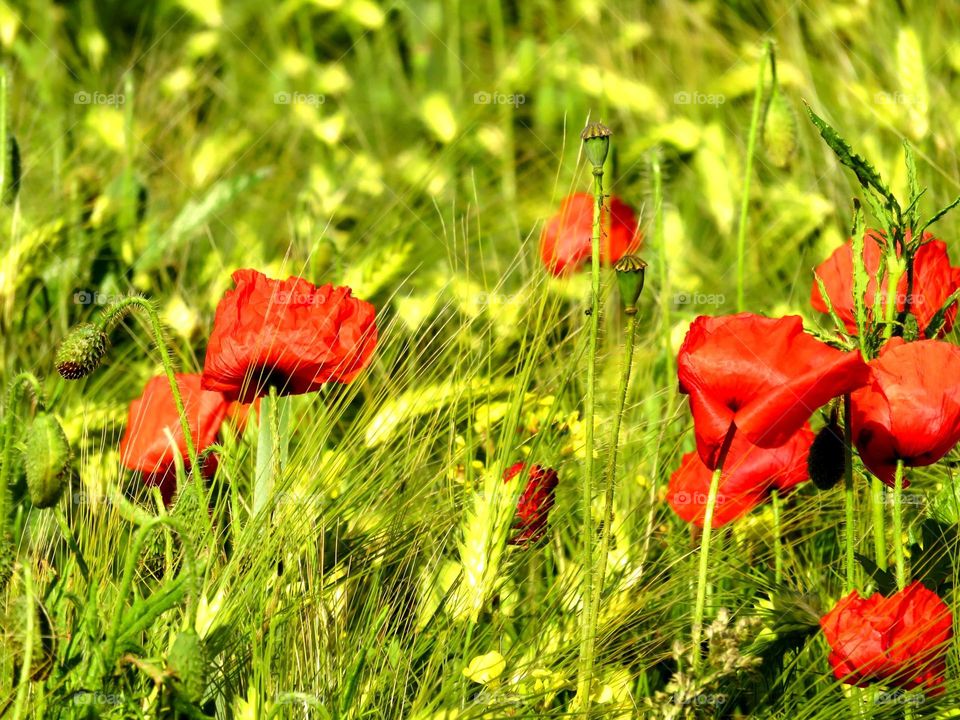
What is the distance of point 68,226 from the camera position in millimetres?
1227

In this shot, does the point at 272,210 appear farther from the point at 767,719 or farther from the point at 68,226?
the point at 767,719

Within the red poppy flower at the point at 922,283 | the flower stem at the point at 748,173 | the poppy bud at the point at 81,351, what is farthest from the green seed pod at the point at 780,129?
the poppy bud at the point at 81,351

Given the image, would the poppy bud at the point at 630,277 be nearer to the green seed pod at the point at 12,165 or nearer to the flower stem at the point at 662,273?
the flower stem at the point at 662,273

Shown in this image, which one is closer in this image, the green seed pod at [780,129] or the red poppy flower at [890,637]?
the red poppy flower at [890,637]

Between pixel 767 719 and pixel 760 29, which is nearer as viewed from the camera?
pixel 767 719

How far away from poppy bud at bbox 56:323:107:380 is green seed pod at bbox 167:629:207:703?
0.52 ft

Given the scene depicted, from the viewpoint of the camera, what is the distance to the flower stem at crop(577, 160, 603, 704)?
0.59m

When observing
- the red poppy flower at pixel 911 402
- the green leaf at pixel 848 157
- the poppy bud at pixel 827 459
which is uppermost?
the green leaf at pixel 848 157

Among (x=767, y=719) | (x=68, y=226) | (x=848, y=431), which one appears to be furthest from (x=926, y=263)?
(x=68, y=226)

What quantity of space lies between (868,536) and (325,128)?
80 centimetres

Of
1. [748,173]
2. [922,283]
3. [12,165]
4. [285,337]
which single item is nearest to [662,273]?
[748,173]

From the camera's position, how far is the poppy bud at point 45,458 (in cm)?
56

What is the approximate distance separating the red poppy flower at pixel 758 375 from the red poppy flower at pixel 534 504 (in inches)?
4.0

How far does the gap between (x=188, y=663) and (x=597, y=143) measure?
271mm
